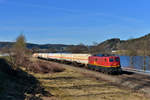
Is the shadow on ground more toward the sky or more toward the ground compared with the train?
more toward the ground

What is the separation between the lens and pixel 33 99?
992 cm

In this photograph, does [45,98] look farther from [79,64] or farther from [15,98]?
[79,64]

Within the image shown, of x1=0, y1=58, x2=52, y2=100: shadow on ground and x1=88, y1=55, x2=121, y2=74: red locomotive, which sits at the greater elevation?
x1=88, y1=55, x2=121, y2=74: red locomotive

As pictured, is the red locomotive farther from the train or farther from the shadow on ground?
the shadow on ground

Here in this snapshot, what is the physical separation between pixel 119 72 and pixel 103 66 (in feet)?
7.84

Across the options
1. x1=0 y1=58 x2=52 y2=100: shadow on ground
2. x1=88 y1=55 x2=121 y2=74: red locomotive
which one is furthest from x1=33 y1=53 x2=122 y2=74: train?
x1=0 y1=58 x2=52 y2=100: shadow on ground

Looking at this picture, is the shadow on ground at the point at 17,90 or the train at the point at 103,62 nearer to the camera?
the shadow on ground at the point at 17,90

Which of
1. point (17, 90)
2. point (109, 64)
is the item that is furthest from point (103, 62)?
point (17, 90)

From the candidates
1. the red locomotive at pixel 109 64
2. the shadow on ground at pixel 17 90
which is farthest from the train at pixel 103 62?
the shadow on ground at pixel 17 90

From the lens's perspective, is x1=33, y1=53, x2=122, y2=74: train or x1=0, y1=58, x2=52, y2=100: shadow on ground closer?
x1=0, y1=58, x2=52, y2=100: shadow on ground

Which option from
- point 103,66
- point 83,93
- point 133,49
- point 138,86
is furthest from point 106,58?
point 133,49

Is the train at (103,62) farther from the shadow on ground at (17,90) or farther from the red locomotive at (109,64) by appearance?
Answer: the shadow on ground at (17,90)

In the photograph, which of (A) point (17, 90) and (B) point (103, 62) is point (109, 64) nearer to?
(B) point (103, 62)

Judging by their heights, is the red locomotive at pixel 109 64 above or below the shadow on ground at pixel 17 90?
above
